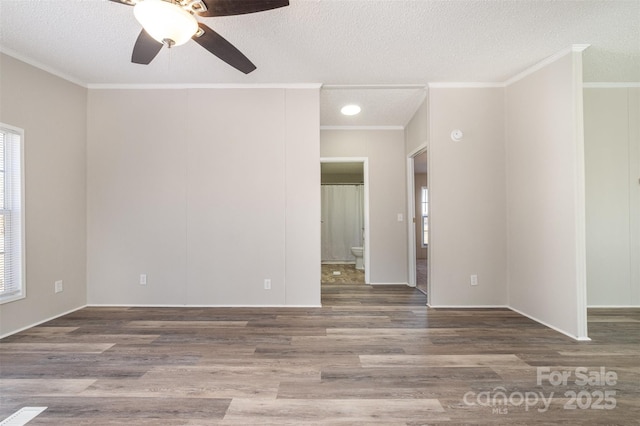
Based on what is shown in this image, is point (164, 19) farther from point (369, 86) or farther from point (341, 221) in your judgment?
point (341, 221)

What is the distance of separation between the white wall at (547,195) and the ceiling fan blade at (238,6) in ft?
8.36

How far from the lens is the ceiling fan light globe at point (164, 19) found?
4.75ft

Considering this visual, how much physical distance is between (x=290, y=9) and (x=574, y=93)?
244 cm

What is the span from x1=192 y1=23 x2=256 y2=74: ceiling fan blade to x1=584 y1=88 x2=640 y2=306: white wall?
3.70 meters

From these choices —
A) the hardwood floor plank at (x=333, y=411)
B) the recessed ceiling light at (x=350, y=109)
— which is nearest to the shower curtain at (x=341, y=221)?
the recessed ceiling light at (x=350, y=109)

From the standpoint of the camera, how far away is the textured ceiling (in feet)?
6.56

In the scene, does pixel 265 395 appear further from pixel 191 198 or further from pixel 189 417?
pixel 191 198

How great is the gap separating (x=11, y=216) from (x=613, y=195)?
6.05 m

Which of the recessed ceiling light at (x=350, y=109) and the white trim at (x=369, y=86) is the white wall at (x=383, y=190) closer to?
the recessed ceiling light at (x=350, y=109)

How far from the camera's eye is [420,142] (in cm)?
371

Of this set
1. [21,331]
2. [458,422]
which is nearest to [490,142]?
[458,422]

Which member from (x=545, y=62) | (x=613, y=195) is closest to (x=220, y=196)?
(x=545, y=62)

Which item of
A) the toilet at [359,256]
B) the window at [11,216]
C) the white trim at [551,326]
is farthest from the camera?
the toilet at [359,256]

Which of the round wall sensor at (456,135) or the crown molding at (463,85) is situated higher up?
the crown molding at (463,85)
